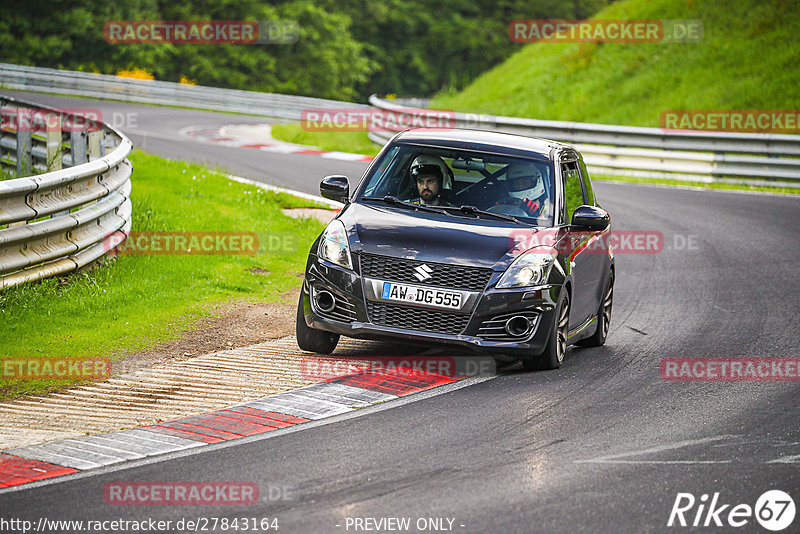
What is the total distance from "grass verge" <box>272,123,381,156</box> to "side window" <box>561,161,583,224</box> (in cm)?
1742

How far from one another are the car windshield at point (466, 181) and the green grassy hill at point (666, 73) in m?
21.8

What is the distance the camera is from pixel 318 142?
30422mm

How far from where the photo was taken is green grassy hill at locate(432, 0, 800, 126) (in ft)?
101

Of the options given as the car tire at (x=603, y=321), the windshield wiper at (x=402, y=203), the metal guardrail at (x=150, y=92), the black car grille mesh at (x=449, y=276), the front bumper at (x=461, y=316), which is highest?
the metal guardrail at (x=150, y=92)

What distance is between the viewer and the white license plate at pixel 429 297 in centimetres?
822

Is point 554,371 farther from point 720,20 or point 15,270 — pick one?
point 720,20

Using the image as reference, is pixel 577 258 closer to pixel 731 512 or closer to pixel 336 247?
pixel 336 247

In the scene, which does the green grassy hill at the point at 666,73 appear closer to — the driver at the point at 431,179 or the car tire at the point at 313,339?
the driver at the point at 431,179

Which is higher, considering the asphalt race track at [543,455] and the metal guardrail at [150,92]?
the metal guardrail at [150,92]

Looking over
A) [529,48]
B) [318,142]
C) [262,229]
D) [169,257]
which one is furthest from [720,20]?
[169,257]

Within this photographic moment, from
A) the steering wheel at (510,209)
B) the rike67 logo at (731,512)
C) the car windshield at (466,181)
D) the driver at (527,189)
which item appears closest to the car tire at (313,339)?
the car windshield at (466,181)

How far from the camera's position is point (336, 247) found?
8.65 meters

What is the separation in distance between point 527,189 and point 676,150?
54.7 ft

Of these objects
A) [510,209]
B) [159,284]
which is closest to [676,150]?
[159,284]
